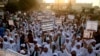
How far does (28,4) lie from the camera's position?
376cm

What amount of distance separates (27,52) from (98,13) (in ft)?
3.67

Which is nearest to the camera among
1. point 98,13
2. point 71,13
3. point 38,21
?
point 98,13

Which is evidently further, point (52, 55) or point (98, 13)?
point (52, 55)

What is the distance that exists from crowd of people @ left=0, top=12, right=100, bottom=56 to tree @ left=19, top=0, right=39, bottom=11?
0.26 feet

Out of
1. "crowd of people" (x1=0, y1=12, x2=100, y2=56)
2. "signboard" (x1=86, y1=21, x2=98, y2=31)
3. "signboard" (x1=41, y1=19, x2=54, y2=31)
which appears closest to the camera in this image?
"signboard" (x1=86, y1=21, x2=98, y2=31)

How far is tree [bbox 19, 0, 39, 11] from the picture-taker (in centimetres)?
371

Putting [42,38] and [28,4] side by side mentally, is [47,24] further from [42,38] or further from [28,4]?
[28,4]

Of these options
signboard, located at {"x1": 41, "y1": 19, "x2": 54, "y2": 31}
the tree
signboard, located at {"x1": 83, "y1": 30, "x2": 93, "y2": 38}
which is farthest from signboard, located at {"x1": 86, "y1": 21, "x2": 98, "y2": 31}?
the tree

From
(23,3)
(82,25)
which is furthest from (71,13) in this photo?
(23,3)

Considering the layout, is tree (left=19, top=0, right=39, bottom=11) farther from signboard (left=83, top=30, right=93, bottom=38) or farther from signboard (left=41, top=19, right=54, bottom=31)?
signboard (left=83, top=30, right=93, bottom=38)

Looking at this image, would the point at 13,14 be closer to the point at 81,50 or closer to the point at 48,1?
the point at 48,1

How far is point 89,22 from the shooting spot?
10.5 ft

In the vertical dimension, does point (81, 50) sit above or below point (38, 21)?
below

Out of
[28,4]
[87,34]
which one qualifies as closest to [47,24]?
[28,4]
